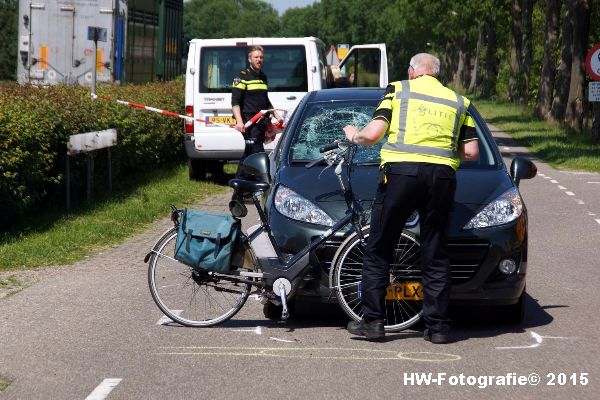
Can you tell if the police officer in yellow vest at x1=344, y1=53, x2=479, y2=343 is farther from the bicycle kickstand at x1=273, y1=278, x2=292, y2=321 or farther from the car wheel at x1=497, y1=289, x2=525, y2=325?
the car wheel at x1=497, y1=289, x2=525, y2=325

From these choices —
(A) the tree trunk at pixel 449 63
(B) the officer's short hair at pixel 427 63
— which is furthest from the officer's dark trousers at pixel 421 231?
(A) the tree trunk at pixel 449 63

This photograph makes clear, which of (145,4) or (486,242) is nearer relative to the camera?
(486,242)

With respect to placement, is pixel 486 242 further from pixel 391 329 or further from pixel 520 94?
pixel 520 94

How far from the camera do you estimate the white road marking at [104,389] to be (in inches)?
256

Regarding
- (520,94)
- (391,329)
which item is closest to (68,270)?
(391,329)

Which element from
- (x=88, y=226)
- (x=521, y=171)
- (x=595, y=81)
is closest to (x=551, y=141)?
(x=595, y=81)

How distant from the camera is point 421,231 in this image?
791 cm

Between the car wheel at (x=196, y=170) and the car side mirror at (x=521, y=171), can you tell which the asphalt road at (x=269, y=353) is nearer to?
the car side mirror at (x=521, y=171)

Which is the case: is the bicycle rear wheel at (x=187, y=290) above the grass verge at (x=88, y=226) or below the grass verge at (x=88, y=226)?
above

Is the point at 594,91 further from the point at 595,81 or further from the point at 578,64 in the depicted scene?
the point at 578,64

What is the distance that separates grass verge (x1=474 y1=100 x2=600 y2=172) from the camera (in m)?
25.7

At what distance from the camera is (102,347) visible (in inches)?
306

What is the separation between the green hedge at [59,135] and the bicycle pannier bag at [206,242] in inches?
182

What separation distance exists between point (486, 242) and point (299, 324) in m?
1.39
